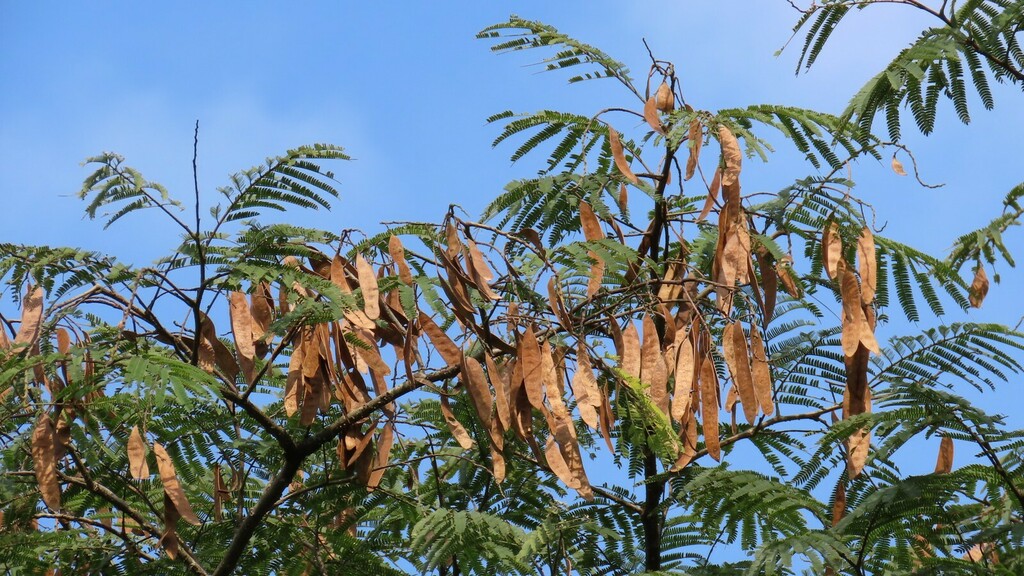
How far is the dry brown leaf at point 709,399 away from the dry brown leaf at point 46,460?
1974 millimetres

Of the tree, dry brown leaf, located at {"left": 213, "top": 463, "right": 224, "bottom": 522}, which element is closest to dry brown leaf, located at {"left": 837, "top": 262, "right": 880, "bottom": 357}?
the tree

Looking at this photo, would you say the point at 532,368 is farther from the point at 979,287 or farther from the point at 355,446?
the point at 979,287

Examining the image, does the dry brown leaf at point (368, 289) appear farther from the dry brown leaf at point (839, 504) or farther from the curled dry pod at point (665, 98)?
the dry brown leaf at point (839, 504)

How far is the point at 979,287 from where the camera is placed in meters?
4.77

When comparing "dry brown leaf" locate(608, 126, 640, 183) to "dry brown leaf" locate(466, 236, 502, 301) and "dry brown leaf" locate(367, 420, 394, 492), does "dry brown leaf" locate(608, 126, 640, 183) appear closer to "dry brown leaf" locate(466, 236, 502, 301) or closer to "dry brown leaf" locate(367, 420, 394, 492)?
"dry brown leaf" locate(466, 236, 502, 301)

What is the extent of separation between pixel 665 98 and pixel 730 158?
691 mm

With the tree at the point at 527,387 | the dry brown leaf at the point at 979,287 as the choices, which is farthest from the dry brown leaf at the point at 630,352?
the dry brown leaf at the point at 979,287

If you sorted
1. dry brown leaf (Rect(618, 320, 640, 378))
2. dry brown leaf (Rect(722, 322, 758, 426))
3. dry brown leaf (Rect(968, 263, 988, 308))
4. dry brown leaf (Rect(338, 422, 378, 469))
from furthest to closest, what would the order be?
dry brown leaf (Rect(968, 263, 988, 308)), dry brown leaf (Rect(338, 422, 378, 469)), dry brown leaf (Rect(618, 320, 640, 378)), dry brown leaf (Rect(722, 322, 758, 426))

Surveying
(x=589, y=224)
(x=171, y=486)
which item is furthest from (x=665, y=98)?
(x=171, y=486)

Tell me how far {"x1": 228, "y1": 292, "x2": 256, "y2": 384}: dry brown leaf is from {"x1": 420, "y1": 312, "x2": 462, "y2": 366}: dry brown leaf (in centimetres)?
66

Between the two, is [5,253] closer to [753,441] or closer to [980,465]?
[753,441]

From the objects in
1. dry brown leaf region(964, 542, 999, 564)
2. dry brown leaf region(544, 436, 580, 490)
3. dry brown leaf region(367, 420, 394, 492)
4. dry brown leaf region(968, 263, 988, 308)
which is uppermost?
dry brown leaf region(968, 263, 988, 308)

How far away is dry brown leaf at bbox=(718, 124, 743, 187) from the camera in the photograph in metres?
3.65

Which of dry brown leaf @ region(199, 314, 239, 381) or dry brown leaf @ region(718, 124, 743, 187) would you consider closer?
dry brown leaf @ region(718, 124, 743, 187)
